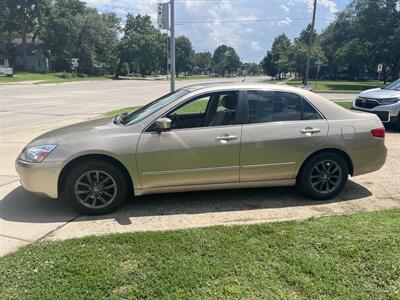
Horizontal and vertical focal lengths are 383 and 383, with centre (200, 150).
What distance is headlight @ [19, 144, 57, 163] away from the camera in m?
4.45

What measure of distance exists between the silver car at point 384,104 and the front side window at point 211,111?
7097mm

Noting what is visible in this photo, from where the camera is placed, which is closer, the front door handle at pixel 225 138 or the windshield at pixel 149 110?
the front door handle at pixel 225 138

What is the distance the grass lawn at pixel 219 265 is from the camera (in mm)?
2992

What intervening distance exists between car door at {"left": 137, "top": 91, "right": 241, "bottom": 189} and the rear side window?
0.23 metres

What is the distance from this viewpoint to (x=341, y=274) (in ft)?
10.6

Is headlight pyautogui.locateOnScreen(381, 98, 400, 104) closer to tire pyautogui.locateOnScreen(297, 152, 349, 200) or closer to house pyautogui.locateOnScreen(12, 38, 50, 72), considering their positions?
tire pyautogui.locateOnScreen(297, 152, 349, 200)

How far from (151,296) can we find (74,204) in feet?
6.70

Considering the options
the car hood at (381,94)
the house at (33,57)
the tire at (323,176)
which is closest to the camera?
the tire at (323,176)

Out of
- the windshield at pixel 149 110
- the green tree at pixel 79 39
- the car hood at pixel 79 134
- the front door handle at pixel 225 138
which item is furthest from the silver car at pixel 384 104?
the green tree at pixel 79 39

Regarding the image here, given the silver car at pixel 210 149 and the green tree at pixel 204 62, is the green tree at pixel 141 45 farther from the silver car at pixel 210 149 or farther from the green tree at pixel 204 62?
the silver car at pixel 210 149

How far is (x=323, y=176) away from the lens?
203 inches

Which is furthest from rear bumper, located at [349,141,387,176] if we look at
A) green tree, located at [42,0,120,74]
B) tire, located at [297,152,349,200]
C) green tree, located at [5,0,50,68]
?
green tree, located at [5,0,50,68]

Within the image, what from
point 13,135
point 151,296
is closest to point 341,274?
point 151,296

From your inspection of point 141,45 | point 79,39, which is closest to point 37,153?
point 79,39
